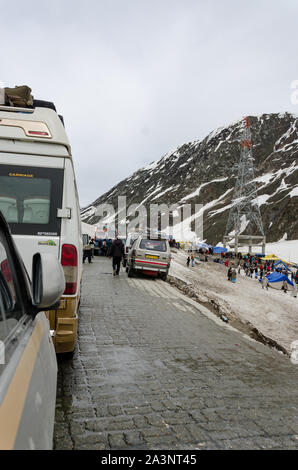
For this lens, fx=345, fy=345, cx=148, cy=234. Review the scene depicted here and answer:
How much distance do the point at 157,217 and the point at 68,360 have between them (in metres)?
116

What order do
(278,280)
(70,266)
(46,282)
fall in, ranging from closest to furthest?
(46,282) < (70,266) < (278,280)

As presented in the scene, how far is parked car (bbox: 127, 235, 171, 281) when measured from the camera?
1568 cm

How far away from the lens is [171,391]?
3.96 meters

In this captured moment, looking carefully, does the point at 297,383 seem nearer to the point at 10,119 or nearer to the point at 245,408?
the point at 245,408

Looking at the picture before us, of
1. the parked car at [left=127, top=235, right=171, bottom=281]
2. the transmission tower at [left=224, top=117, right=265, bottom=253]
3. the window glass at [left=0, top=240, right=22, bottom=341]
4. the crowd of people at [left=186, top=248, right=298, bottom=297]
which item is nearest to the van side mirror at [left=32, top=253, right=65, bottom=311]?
the window glass at [left=0, top=240, right=22, bottom=341]

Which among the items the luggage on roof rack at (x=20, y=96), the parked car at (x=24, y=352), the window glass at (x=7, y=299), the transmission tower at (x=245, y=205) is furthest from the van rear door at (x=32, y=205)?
the transmission tower at (x=245, y=205)

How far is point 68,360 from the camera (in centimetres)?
486

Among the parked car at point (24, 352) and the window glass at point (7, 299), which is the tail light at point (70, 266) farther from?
the window glass at point (7, 299)

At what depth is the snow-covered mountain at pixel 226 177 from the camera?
8538cm

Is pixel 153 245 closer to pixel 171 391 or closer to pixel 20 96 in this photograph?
pixel 20 96

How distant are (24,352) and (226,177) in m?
138

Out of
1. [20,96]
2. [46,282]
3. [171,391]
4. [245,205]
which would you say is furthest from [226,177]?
[46,282]
